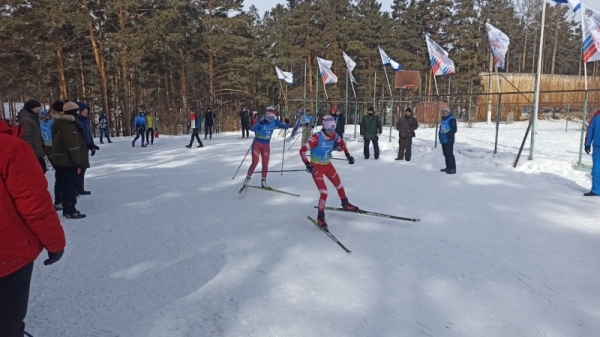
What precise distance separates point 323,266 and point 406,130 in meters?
9.66

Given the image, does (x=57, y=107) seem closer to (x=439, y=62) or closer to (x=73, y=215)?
(x=73, y=215)

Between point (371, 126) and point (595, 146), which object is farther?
point (371, 126)

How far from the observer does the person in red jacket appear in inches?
83.0

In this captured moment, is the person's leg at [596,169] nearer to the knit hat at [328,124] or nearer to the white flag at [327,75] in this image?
the knit hat at [328,124]

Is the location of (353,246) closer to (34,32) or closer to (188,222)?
(188,222)

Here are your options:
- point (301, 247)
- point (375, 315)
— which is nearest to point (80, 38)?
point (301, 247)

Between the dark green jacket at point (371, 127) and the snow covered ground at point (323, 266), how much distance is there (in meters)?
5.22

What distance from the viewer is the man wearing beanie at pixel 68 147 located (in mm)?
6168

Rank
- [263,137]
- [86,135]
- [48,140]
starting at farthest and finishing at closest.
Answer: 1. [48,140]
2. [263,137]
3. [86,135]

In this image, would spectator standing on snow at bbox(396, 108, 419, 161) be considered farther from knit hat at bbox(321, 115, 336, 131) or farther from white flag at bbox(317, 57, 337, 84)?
white flag at bbox(317, 57, 337, 84)

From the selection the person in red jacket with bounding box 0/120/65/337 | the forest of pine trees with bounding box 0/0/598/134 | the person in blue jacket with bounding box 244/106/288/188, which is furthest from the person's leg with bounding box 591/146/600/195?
the forest of pine trees with bounding box 0/0/598/134

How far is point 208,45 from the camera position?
32656mm

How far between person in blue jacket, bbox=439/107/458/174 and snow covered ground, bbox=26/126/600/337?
2.20 metres

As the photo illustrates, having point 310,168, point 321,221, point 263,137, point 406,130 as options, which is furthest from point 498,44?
point 321,221
